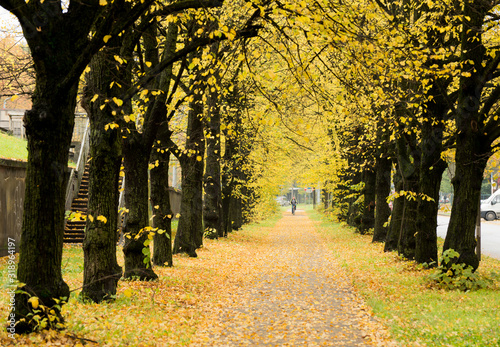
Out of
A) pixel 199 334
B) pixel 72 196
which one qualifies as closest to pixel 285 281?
pixel 199 334

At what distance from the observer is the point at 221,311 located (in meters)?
9.05

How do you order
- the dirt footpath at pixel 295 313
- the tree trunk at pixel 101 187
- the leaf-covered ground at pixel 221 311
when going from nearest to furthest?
the leaf-covered ground at pixel 221 311 → the dirt footpath at pixel 295 313 → the tree trunk at pixel 101 187

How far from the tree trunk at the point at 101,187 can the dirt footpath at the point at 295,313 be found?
7.20ft

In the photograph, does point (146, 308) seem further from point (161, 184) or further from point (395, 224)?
point (395, 224)

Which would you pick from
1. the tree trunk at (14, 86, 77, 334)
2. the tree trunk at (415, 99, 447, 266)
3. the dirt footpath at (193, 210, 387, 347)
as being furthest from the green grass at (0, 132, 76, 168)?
the tree trunk at (415, 99, 447, 266)

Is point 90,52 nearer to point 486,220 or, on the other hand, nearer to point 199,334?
point 199,334

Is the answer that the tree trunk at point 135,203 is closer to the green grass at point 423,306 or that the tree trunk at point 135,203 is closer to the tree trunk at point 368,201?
the green grass at point 423,306

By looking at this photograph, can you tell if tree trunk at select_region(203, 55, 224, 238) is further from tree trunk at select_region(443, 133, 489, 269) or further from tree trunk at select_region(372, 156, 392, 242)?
tree trunk at select_region(443, 133, 489, 269)

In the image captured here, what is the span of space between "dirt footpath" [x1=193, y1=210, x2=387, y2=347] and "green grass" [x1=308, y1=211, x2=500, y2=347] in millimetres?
374

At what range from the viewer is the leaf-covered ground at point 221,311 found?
6590 millimetres

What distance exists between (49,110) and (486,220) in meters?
41.3

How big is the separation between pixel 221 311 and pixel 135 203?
10.3 feet

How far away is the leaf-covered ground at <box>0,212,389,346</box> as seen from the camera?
6.59m

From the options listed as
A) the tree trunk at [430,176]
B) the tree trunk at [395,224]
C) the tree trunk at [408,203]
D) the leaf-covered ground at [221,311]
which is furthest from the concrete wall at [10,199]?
the tree trunk at [395,224]
